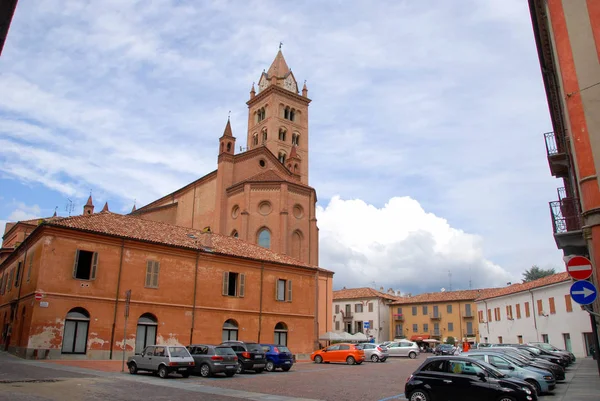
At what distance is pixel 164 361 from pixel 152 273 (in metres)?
9.62

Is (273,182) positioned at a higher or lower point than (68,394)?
higher

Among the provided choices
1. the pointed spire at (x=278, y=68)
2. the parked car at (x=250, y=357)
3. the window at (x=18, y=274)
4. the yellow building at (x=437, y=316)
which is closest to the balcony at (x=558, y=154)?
the parked car at (x=250, y=357)

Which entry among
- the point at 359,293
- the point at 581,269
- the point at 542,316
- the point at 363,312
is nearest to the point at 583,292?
the point at 581,269

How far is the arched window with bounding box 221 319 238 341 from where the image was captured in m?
29.8

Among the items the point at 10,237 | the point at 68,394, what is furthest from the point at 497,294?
the point at 10,237

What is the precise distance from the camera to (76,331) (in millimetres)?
24250

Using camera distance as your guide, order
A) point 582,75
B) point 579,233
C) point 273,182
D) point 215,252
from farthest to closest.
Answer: point 273,182
point 215,252
point 579,233
point 582,75

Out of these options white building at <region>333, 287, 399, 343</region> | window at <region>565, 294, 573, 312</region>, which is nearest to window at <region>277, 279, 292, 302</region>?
window at <region>565, 294, 573, 312</region>

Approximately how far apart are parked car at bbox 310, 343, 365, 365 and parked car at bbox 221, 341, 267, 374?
893cm

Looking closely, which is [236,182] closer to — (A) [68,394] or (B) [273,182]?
Answer: (B) [273,182]

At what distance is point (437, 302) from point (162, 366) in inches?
2158

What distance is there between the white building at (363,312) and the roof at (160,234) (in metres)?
38.9

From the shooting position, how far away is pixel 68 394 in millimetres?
12375

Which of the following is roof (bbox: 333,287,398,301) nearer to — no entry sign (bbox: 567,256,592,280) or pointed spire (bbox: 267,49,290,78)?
pointed spire (bbox: 267,49,290,78)
